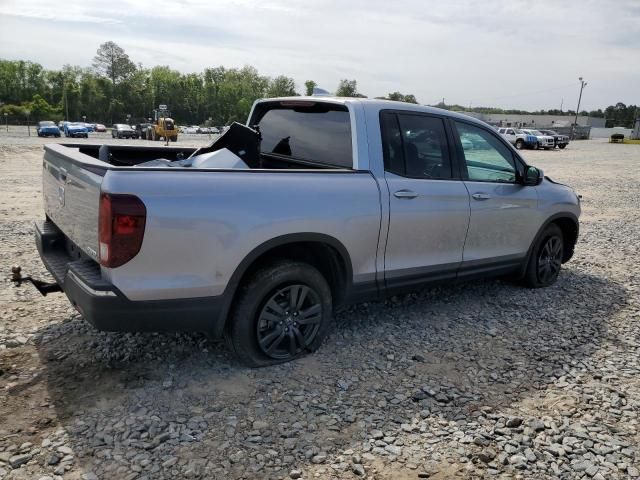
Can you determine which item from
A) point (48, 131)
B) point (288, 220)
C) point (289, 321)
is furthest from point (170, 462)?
point (48, 131)

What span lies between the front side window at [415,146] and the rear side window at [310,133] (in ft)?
1.07

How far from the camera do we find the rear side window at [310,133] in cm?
412

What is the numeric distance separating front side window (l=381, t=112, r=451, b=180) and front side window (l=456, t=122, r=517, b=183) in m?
0.29

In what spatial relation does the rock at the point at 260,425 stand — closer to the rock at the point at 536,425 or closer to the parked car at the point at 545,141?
the rock at the point at 536,425

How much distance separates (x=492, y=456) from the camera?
2922 millimetres

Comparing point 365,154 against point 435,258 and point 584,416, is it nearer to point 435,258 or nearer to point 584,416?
point 435,258

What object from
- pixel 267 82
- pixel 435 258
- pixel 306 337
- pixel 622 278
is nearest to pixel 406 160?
pixel 435 258

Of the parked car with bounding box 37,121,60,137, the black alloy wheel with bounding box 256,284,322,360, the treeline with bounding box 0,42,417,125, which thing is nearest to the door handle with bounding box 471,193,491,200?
the black alloy wheel with bounding box 256,284,322,360

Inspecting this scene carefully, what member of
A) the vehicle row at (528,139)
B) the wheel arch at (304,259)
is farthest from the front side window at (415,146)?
the vehicle row at (528,139)

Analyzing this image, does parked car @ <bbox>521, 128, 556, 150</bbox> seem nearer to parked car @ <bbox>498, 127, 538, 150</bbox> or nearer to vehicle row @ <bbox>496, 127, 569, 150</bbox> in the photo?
vehicle row @ <bbox>496, 127, 569, 150</bbox>

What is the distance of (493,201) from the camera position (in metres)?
4.81

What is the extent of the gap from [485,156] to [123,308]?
353cm

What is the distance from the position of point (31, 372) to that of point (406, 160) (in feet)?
10.3

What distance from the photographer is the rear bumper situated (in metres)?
2.96
